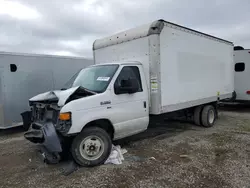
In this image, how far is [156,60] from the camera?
503 cm

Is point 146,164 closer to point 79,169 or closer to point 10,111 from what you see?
point 79,169

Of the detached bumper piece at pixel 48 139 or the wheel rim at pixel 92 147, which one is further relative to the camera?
the wheel rim at pixel 92 147

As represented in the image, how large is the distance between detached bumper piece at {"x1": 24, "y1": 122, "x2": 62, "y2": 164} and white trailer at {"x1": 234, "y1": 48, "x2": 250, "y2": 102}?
9836 mm

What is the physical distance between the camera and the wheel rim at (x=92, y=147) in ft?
13.6

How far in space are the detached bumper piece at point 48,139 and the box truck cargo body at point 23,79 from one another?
3.09 meters

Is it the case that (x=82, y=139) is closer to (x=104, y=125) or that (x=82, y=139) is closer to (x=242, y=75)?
(x=104, y=125)

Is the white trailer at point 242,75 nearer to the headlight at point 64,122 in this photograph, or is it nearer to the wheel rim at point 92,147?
the wheel rim at point 92,147

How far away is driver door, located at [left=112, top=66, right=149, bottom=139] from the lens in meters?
4.62

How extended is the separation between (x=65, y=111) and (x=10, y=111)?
4.22 meters

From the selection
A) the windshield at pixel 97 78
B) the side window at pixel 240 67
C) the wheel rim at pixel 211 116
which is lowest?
the wheel rim at pixel 211 116

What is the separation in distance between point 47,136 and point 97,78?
171 cm

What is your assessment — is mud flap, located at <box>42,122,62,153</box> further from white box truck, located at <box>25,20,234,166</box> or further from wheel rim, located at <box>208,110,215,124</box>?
wheel rim, located at <box>208,110,215,124</box>

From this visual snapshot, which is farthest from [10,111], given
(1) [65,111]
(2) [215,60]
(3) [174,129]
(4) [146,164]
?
(2) [215,60]

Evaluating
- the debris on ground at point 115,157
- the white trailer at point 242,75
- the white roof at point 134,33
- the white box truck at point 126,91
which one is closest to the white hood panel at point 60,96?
the white box truck at point 126,91
